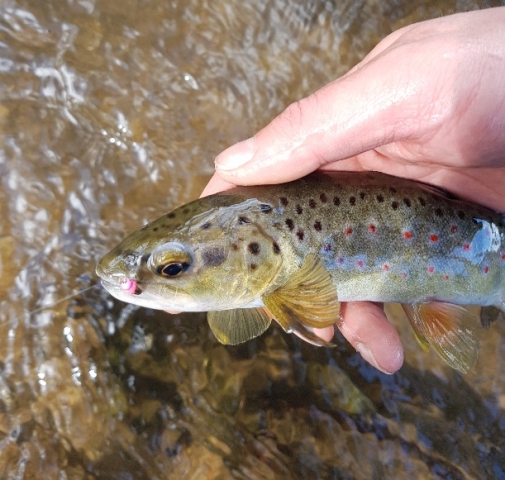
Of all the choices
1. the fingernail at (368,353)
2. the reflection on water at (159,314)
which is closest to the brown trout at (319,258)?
the fingernail at (368,353)

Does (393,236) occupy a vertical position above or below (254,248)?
below

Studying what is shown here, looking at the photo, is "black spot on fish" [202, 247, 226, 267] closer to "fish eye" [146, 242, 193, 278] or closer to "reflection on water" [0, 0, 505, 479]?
"fish eye" [146, 242, 193, 278]

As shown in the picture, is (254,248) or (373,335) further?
(373,335)

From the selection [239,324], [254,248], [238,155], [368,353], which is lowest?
[368,353]

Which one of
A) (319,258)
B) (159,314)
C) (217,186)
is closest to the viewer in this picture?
(319,258)

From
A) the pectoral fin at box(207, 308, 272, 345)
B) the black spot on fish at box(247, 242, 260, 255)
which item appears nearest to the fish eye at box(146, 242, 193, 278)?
the black spot on fish at box(247, 242, 260, 255)

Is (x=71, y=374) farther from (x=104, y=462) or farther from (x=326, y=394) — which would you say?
(x=326, y=394)

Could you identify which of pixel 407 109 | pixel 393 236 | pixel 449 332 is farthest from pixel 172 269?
pixel 449 332

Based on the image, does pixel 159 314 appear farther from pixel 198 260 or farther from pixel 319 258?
pixel 319 258
